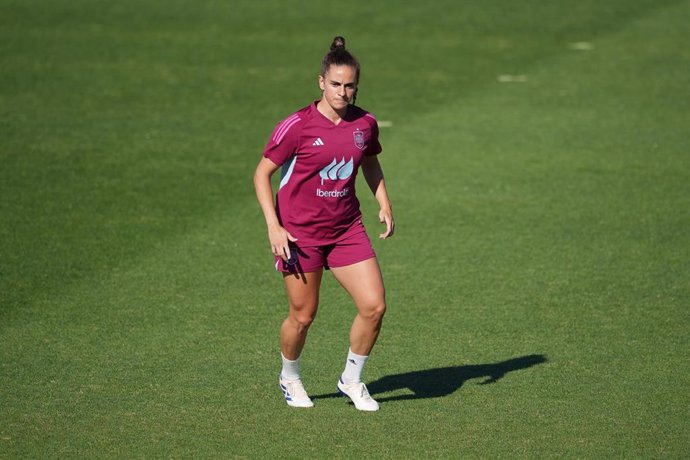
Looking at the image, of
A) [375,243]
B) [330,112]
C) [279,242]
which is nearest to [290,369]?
[279,242]

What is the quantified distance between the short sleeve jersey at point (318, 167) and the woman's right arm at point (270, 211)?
0.24 feet

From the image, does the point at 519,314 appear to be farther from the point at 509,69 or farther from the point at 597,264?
the point at 509,69

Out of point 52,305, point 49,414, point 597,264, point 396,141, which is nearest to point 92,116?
point 396,141

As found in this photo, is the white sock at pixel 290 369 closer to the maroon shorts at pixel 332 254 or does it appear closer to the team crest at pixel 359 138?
the maroon shorts at pixel 332 254

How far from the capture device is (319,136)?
261 inches

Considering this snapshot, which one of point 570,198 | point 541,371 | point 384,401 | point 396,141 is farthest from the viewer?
point 396,141

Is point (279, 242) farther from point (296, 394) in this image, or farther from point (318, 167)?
point (296, 394)

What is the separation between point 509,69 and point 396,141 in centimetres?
435

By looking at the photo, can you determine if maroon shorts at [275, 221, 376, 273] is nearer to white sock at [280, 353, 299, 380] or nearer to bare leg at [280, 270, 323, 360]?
bare leg at [280, 270, 323, 360]

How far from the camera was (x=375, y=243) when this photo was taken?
10.8 metres

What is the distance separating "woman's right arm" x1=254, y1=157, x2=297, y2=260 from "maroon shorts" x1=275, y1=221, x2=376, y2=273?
16cm

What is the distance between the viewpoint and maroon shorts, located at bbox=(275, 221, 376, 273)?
6.84 meters

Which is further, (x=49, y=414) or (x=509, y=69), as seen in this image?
(x=509, y=69)

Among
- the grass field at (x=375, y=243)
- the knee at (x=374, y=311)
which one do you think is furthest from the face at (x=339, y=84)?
the grass field at (x=375, y=243)
